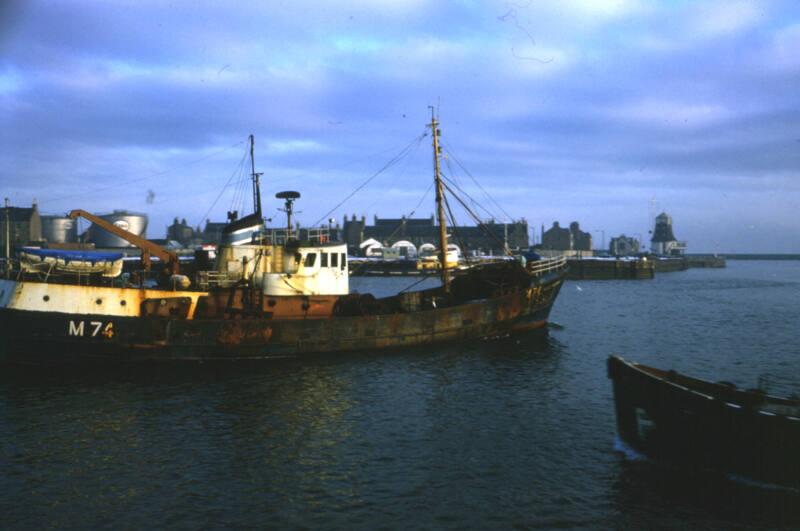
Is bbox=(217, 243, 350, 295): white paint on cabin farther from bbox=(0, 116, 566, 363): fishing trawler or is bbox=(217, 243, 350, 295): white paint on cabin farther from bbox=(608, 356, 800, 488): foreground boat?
bbox=(608, 356, 800, 488): foreground boat

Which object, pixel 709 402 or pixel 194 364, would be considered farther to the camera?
pixel 194 364

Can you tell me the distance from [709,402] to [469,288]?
2294 cm

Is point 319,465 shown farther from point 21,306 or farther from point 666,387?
point 21,306

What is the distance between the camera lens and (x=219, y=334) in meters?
27.1

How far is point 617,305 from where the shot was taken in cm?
6134

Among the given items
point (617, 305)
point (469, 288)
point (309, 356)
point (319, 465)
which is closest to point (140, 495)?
point (319, 465)

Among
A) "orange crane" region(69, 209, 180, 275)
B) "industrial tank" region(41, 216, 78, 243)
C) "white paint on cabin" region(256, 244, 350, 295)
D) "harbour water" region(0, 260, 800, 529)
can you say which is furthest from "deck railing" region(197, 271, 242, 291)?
"industrial tank" region(41, 216, 78, 243)

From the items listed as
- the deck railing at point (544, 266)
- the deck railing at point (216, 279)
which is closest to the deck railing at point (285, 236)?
the deck railing at point (216, 279)

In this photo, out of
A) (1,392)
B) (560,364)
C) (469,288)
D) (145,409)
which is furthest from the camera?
(469,288)

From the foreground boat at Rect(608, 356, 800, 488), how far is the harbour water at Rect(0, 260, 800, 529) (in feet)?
1.69

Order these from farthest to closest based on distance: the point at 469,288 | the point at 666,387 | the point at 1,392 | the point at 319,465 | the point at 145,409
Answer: the point at 469,288 → the point at 1,392 → the point at 145,409 → the point at 319,465 → the point at 666,387

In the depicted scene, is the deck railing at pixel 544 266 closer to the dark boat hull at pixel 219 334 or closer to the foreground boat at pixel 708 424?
the dark boat hull at pixel 219 334

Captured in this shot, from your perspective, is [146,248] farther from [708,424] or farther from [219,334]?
[708,424]

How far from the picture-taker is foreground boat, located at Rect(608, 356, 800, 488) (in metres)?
12.8
